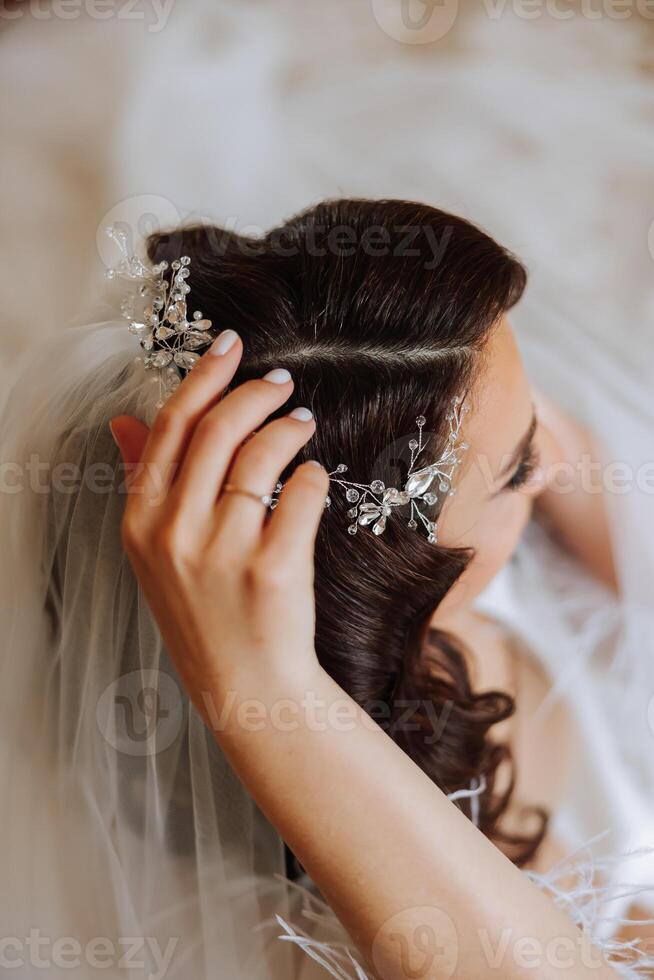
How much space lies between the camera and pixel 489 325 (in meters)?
0.82

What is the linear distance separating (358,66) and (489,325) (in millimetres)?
990

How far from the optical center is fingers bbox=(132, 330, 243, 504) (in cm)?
67

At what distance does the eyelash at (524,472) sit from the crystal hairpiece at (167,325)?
1.25 ft

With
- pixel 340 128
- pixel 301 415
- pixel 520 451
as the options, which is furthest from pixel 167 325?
pixel 340 128

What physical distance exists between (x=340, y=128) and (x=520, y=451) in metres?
0.93

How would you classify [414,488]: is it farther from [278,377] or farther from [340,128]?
[340,128]

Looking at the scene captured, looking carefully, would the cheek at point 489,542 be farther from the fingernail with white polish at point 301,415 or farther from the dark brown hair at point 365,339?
the fingernail with white polish at point 301,415

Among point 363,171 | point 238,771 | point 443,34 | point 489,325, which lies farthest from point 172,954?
point 443,34

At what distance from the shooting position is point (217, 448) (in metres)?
0.65

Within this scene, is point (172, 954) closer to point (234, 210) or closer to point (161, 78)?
point (234, 210)

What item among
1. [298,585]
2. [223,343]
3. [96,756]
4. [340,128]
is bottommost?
[96,756]

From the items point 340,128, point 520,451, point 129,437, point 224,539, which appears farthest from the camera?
point 340,128

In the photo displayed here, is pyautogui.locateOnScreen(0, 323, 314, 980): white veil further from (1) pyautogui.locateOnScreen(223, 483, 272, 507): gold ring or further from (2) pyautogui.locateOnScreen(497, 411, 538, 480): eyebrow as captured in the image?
(2) pyautogui.locateOnScreen(497, 411, 538, 480): eyebrow

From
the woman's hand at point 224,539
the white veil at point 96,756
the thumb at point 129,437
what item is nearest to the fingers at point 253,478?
the woman's hand at point 224,539
